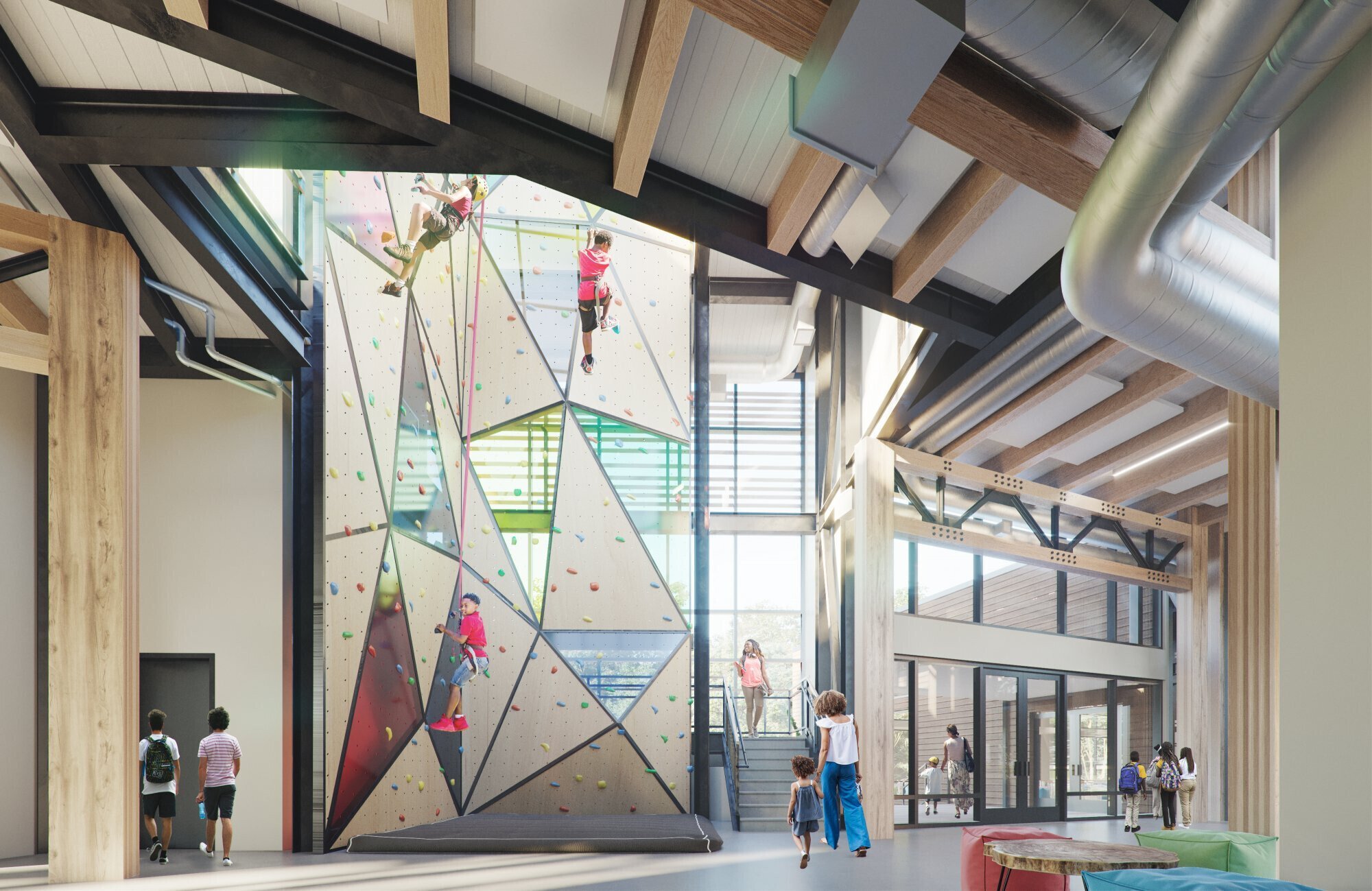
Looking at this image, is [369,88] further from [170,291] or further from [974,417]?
[974,417]

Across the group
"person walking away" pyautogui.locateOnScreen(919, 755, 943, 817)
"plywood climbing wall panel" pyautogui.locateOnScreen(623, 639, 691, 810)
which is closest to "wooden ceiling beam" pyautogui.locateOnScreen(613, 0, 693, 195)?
"plywood climbing wall panel" pyautogui.locateOnScreen(623, 639, 691, 810)

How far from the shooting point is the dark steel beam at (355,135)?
15.5ft

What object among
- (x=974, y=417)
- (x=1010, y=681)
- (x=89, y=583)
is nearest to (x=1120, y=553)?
(x=1010, y=681)

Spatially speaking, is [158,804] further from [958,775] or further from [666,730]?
[958,775]

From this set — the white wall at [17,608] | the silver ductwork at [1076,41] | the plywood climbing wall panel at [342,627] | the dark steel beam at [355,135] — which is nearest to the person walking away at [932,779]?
the plywood climbing wall panel at [342,627]

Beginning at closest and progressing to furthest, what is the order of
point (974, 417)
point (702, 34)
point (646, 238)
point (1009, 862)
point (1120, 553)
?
point (1009, 862) < point (702, 34) < point (974, 417) < point (646, 238) < point (1120, 553)

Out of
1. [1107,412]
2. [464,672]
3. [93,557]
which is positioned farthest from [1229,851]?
[464,672]

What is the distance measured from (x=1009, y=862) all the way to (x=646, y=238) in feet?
32.6

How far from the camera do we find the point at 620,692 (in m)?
12.2

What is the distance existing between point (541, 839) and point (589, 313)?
19.8ft

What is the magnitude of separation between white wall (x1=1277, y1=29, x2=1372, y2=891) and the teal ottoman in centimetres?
15

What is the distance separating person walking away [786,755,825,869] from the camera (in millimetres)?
8516

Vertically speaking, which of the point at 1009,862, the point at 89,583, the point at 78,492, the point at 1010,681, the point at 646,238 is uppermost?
the point at 646,238

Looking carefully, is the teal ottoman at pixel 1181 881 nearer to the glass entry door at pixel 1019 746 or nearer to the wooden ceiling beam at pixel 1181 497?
the glass entry door at pixel 1019 746
